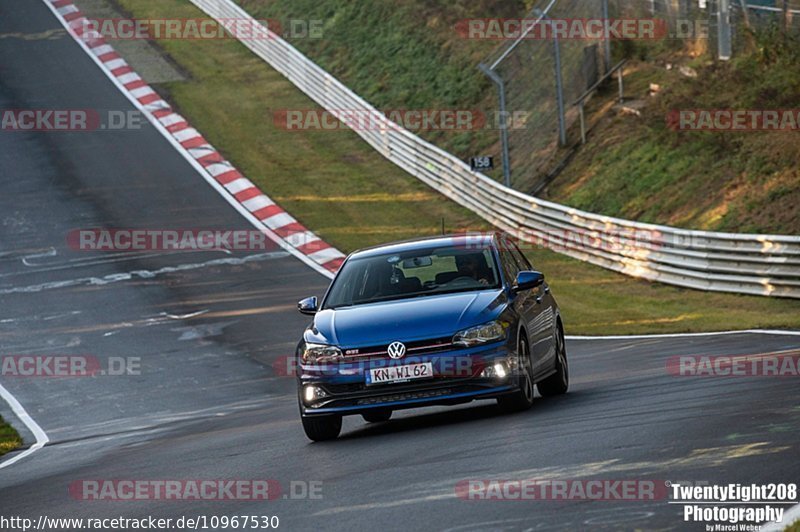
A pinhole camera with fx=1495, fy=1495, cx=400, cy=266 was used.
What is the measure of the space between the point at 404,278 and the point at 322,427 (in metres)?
1.58

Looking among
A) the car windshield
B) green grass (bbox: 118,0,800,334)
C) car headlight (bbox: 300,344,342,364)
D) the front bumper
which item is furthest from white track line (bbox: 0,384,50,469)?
green grass (bbox: 118,0,800,334)

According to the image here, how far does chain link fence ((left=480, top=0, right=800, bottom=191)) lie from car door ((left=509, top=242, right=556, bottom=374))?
15.7 meters

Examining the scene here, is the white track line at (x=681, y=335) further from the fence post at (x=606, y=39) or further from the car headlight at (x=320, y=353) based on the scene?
the fence post at (x=606, y=39)

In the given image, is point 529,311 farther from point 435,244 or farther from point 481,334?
point 481,334

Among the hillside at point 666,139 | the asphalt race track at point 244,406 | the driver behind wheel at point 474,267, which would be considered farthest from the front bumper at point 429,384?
the hillside at point 666,139

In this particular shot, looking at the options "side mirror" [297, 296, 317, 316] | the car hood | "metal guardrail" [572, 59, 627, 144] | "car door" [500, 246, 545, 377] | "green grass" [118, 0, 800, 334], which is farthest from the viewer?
"metal guardrail" [572, 59, 627, 144]

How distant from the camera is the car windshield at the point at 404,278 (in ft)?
41.8

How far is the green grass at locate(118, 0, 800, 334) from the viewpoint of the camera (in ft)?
73.7

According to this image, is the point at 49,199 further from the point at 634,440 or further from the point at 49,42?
the point at 634,440

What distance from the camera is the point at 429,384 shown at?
11.6 metres

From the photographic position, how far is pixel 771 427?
9953mm

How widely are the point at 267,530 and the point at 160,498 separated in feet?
6.22

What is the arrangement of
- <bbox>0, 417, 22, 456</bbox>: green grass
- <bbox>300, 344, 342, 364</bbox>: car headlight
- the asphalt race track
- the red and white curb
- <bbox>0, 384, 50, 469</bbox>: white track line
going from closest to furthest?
1. the asphalt race track
2. <bbox>300, 344, 342, 364</bbox>: car headlight
3. <bbox>0, 384, 50, 469</bbox>: white track line
4. <bbox>0, 417, 22, 456</bbox>: green grass
5. the red and white curb

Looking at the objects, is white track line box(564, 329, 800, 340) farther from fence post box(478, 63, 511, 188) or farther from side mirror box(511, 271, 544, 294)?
fence post box(478, 63, 511, 188)
